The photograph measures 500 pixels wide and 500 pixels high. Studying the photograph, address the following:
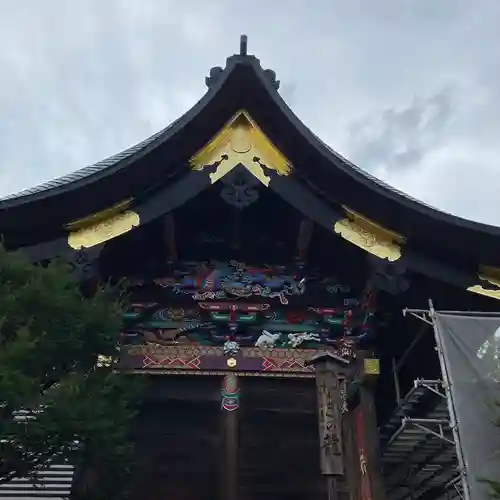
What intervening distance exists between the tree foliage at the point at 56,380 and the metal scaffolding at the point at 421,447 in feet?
9.22

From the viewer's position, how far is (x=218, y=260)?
7.57 metres

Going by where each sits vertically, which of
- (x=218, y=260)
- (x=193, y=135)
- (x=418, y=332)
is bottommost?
(x=418, y=332)

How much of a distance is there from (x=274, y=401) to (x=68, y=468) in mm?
2081

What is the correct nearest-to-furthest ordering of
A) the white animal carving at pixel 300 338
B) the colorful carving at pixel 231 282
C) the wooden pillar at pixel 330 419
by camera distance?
the wooden pillar at pixel 330 419 < the white animal carving at pixel 300 338 < the colorful carving at pixel 231 282

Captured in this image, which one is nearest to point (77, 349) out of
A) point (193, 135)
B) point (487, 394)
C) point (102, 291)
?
point (102, 291)

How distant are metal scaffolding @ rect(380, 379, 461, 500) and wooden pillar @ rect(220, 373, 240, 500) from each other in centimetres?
162

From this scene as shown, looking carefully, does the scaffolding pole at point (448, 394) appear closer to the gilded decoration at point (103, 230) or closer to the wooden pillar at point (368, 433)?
the wooden pillar at point (368, 433)

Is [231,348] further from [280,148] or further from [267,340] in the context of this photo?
[280,148]

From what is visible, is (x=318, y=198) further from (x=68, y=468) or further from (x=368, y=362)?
(x=68, y=468)

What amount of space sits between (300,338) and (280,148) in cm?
197

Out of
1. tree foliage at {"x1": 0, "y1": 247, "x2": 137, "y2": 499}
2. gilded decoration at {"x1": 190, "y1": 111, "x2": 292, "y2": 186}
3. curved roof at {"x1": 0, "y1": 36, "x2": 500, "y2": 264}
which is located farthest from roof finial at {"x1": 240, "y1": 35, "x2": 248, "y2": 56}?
tree foliage at {"x1": 0, "y1": 247, "x2": 137, "y2": 499}

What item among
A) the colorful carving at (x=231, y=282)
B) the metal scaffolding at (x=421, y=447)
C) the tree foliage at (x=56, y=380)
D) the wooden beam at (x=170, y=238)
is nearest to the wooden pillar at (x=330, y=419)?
the metal scaffolding at (x=421, y=447)

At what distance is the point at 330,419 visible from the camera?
17.9 feet

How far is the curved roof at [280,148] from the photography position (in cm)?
654
